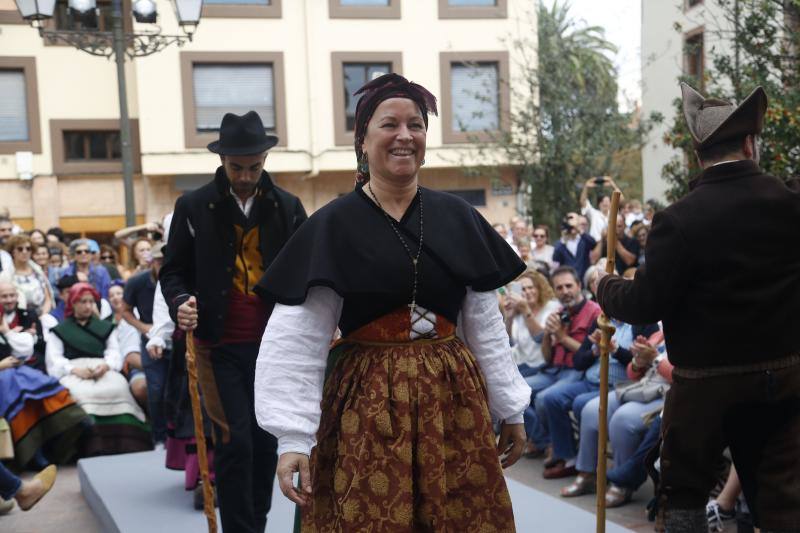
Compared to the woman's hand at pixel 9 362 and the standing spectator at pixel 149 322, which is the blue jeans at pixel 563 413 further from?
the woman's hand at pixel 9 362

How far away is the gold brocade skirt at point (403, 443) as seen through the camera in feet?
9.41

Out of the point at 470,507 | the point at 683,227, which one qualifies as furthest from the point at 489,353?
the point at 683,227

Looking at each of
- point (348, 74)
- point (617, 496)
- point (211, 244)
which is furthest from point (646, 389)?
point (348, 74)

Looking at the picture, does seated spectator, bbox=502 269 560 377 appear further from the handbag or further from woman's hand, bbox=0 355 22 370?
woman's hand, bbox=0 355 22 370

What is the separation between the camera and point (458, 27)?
22906 millimetres

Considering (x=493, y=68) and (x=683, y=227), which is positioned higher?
(x=493, y=68)

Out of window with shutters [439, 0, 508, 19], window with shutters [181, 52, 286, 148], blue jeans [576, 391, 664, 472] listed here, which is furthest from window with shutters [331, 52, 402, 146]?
blue jeans [576, 391, 664, 472]

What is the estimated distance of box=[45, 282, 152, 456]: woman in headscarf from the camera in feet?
27.7

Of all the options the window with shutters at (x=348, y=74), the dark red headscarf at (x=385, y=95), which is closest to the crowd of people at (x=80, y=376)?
the dark red headscarf at (x=385, y=95)

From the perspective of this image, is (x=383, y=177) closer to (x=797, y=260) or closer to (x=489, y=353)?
(x=489, y=353)

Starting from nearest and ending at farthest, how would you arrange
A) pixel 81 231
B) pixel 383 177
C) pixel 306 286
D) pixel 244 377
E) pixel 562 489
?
pixel 306 286 → pixel 383 177 → pixel 244 377 → pixel 562 489 → pixel 81 231

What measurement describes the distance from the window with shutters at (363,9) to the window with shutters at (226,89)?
5.56 feet

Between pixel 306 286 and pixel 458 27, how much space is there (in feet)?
68.4

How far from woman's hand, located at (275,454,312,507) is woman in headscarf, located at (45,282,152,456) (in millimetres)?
Result: 5960
